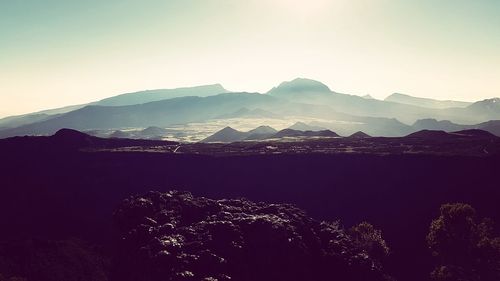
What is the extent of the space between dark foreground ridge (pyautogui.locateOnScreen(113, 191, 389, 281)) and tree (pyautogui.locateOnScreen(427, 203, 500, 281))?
70.6 ft

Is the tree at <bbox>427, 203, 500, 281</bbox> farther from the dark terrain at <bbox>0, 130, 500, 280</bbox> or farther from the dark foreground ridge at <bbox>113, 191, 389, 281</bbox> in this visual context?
the dark foreground ridge at <bbox>113, 191, 389, 281</bbox>

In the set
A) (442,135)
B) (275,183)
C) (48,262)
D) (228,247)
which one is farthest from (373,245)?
(442,135)

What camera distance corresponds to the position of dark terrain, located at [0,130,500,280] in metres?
80.4

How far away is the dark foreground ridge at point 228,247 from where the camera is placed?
39.5 m

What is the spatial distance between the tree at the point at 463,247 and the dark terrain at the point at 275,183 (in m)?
6.95

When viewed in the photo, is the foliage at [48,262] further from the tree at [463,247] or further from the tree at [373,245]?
the tree at [463,247]

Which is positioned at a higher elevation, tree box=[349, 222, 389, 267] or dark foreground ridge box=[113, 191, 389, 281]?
→ dark foreground ridge box=[113, 191, 389, 281]

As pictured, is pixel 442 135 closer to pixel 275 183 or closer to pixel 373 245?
pixel 275 183

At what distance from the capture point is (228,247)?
140ft

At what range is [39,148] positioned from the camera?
12731 cm

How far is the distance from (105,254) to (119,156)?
5080 cm

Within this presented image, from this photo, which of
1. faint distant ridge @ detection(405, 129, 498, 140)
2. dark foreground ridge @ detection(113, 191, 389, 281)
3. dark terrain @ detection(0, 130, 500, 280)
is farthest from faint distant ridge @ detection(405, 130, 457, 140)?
dark foreground ridge @ detection(113, 191, 389, 281)

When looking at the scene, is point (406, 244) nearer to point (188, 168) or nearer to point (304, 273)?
point (304, 273)

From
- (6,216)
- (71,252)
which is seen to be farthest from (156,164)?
(71,252)
